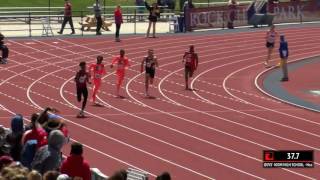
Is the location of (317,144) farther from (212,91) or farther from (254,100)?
(212,91)

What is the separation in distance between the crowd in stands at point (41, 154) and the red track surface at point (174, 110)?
4.50 meters

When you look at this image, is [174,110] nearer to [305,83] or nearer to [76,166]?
[305,83]

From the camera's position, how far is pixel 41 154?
11.1m

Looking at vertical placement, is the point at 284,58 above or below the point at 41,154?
below

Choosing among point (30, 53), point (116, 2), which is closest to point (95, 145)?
point (30, 53)

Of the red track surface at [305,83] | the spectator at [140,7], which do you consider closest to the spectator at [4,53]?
the red track surface at [305,83]

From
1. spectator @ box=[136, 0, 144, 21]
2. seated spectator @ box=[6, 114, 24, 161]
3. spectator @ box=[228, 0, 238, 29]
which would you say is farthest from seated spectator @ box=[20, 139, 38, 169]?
spectator @ box=[136, 0, 144, 21]

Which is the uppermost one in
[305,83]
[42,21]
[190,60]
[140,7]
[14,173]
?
[140,7]

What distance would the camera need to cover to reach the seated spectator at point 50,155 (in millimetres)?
11039

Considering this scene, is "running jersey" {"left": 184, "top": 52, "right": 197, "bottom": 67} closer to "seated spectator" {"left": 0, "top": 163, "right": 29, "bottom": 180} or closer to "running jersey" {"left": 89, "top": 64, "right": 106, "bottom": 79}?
"running jersey" {"left": 89, "top": 64, "right": 106, "bottom": 79}

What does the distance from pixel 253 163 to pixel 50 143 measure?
303 inches
